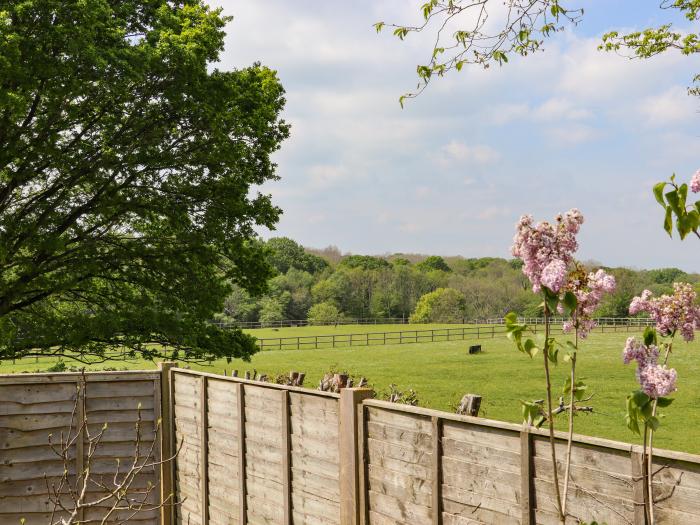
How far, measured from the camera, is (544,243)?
107 inches

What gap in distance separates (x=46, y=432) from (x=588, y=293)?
579 centimetres

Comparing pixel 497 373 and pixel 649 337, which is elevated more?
pixel 649 337

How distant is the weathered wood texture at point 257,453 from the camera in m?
5.07

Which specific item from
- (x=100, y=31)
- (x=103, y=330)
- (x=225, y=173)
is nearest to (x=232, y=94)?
(x=225, y=173)

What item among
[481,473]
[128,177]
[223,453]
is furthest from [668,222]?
[128,177]

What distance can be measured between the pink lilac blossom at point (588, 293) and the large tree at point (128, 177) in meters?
10.1

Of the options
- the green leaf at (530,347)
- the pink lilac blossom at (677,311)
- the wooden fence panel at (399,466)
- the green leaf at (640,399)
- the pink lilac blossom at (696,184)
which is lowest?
the wooden fence panel at (399,466)

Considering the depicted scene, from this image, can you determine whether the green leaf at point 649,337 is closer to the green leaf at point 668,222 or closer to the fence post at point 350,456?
the green leaf at point 668,222

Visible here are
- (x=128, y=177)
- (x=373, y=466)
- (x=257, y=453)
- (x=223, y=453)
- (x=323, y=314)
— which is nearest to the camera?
(x=373, y=466)

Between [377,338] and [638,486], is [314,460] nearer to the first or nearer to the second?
A: [638,486]

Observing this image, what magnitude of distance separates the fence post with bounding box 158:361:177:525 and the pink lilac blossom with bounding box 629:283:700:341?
5.34 m

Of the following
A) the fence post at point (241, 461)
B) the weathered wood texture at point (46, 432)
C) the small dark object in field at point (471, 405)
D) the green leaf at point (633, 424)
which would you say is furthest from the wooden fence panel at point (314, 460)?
the green leaf at point (633, 424)

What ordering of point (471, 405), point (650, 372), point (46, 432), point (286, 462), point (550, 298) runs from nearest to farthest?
point (650, 372) → point (550, 298) → point (286, 462) → point (471, 405) → point (46, 432)

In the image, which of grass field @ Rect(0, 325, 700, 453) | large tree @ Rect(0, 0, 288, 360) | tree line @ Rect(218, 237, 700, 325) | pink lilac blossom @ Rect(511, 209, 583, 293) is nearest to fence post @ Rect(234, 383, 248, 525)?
pink lilac blossom @ Rect(511, 209, 583, 293)
